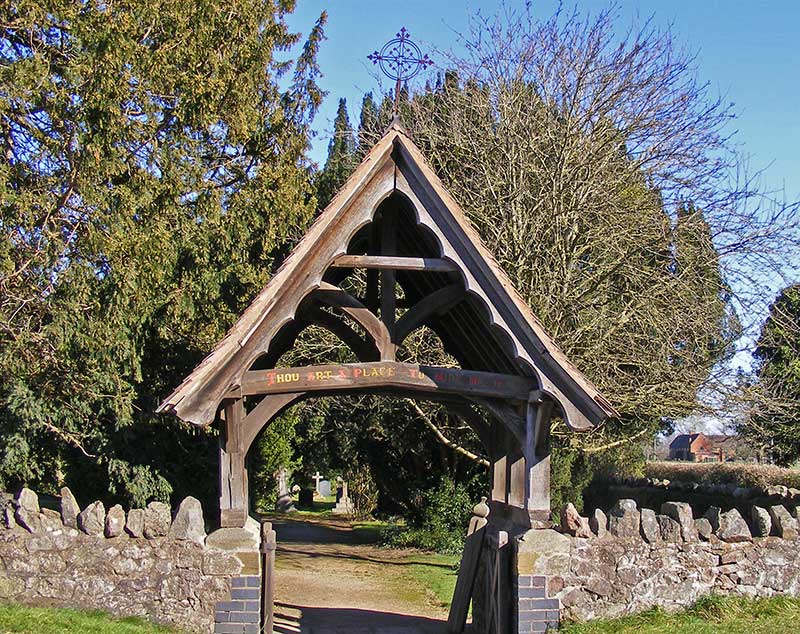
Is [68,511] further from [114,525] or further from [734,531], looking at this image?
[734,531]

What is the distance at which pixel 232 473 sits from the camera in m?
7.91

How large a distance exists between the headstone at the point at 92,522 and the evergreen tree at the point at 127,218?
369 centimetres

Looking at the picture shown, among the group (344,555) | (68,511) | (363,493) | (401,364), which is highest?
(401,364)

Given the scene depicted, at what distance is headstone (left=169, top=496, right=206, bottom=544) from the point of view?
7.93m

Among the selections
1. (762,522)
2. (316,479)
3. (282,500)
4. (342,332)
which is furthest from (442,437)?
(316,479)

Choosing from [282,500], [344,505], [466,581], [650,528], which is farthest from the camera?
[344,505]

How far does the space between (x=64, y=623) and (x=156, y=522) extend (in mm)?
1135

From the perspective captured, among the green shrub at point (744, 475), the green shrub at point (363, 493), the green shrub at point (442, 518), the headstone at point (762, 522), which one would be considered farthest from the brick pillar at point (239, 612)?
the green shrub at point (363, 493)

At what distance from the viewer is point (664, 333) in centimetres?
1644

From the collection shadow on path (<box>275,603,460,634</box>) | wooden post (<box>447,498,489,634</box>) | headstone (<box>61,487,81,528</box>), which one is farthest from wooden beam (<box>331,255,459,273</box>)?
shadow on path (<box>275,603,460,634</box>)

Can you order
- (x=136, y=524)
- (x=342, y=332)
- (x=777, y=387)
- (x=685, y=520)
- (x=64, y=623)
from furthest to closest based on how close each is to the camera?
(x=777, y=387)
(x=342, y=332)
(x=685, y=520)
(x=136, y=524)
(x=64, y=623)

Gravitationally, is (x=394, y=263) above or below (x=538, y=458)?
above

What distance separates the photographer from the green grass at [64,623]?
7.25 metres

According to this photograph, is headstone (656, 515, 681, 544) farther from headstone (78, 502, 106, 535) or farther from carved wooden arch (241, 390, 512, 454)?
headstone (78, 502, 106, 535)
